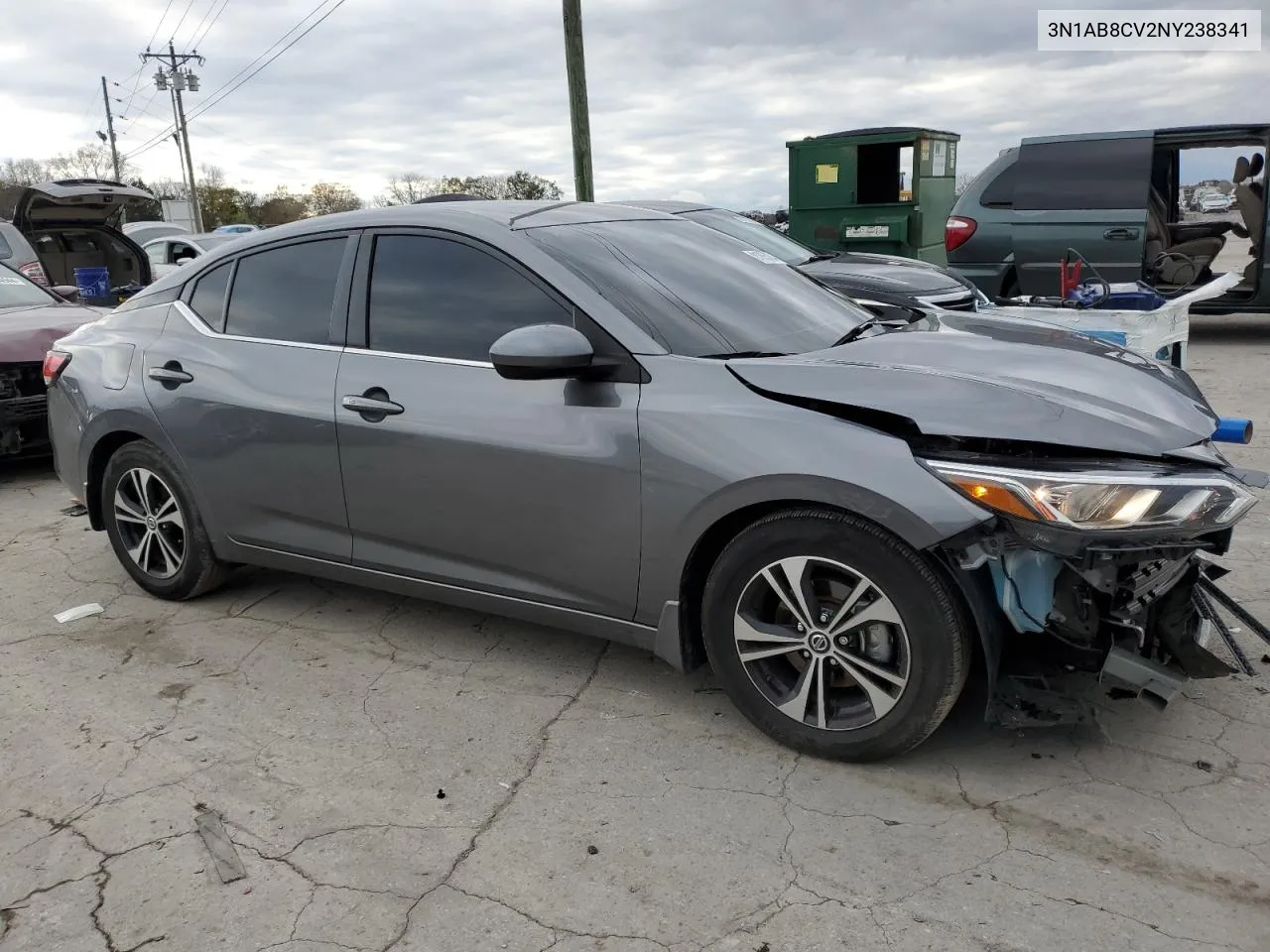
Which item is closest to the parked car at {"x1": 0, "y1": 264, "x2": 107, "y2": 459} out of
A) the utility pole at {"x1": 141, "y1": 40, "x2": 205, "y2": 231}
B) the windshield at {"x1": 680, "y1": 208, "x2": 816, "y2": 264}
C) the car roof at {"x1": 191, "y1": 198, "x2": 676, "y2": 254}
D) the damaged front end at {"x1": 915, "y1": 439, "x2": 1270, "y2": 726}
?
the car roof at {"x1": 191, "y1": 198, "x2": 676, "y2": 254}

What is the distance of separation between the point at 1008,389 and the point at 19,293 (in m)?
7.56

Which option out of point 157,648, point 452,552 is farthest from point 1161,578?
point 157,648

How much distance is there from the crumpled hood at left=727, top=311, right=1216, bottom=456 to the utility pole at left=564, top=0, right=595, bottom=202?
9.38m

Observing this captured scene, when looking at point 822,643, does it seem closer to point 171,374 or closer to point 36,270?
point 171,374

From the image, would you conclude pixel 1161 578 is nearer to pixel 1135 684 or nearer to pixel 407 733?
pixel 1135 684

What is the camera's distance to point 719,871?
2541mm

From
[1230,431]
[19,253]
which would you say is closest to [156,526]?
[1230,431]

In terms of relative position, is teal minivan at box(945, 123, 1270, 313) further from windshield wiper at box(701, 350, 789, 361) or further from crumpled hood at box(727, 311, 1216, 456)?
windshield wiper at box(701, 350, 789, 361)

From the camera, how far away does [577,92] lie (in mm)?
12023

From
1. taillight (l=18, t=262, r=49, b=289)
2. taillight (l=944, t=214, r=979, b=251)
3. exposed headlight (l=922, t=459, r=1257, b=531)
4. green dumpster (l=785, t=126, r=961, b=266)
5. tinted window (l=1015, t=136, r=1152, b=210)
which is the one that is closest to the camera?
exposed headlight (l=922, t=459, r=1257, b=531)

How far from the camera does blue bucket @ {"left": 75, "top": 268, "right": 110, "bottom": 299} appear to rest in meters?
10.9

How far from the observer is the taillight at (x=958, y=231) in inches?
407

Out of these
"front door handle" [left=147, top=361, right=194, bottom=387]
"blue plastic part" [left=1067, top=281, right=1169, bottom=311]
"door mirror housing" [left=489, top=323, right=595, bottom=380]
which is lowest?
"blue plastic part" [left=1067, top=281, right=1169, bottom=311]

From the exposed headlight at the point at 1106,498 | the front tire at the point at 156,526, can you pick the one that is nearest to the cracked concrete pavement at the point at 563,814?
the front tire at the point at 156,526
